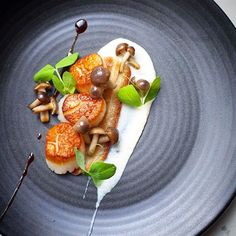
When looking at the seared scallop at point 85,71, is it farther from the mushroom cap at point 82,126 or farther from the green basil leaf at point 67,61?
the mushroom cap at point 82,126

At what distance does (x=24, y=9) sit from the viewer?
2.38 m

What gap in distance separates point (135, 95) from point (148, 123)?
0.12 m

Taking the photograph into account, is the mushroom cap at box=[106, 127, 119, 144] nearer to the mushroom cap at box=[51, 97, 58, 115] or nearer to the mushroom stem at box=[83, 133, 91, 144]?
the mushroom stem at box=[83, 133, 91, 144]

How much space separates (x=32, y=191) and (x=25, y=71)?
499 mm

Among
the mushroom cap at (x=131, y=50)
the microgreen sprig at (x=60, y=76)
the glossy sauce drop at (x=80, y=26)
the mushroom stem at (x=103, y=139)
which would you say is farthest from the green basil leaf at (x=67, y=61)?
the mushroom stem at (x=103, y=139)

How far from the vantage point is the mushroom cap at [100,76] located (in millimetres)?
2135

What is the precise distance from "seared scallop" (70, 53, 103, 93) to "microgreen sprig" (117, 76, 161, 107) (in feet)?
0.44

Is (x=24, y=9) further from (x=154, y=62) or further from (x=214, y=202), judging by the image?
(x=214, y=202)

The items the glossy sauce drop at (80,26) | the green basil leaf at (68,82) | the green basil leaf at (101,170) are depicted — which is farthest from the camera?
the glossy sauce drop at (80,26)

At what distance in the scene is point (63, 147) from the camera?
214cm

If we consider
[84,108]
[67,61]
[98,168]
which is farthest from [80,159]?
[67,61]

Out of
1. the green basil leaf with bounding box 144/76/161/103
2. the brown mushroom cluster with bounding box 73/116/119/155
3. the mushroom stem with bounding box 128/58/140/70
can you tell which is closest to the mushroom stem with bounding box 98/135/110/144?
the brown mushroom cluster with bounding box 73/116/119/155

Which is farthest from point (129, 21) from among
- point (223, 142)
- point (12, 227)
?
point (12, 227)

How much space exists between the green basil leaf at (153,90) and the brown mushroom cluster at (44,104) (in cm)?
37
